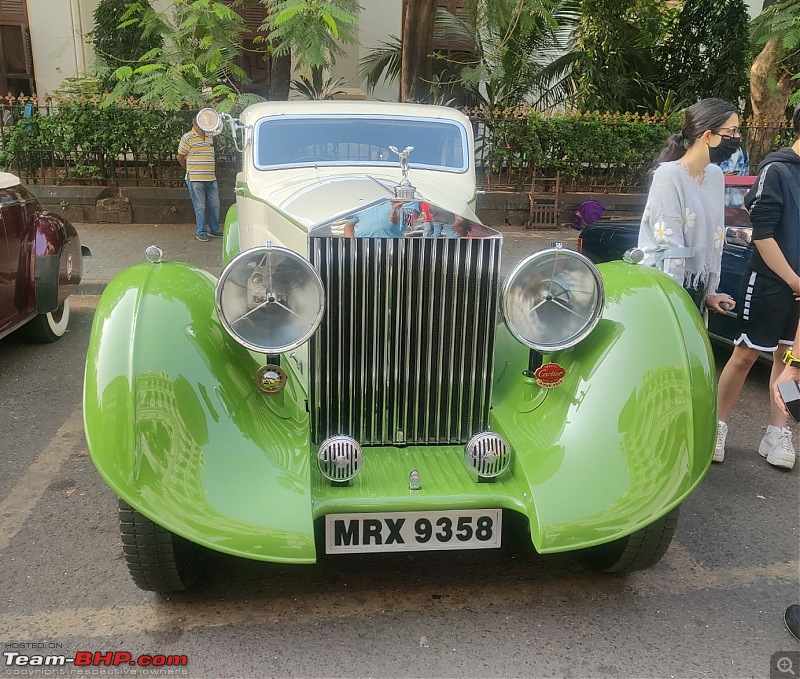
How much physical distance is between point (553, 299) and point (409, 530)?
105 cm

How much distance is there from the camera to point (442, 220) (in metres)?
2.75

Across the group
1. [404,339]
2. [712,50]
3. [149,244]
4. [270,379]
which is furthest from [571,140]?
[270,379]

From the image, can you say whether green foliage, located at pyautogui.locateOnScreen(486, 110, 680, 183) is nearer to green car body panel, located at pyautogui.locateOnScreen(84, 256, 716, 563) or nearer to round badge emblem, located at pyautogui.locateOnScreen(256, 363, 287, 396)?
green car body panel, located at pyautogui.locateOnScreen(84, 256, 716, 563)

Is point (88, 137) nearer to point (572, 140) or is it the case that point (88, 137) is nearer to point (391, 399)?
point (572, 140)

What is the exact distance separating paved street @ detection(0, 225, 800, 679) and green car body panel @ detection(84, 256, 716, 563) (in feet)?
1.41

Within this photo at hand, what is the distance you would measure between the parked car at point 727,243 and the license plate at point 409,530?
3278 millimetres

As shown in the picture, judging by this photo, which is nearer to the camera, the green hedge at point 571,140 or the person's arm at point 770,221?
the person's arm at point 770,221

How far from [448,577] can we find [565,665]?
2.03ft

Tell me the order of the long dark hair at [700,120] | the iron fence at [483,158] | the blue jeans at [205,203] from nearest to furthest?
the long dark hair at [700,120]
the blue jeans at [205,203]
the iron fence at [483,158]

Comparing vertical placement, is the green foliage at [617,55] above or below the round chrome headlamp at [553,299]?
above

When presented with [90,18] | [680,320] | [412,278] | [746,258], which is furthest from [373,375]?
[90,18]

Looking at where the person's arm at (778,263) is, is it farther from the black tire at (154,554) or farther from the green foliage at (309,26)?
the green foliage at (309,26)

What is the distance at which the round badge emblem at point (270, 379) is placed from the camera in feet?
9.22
